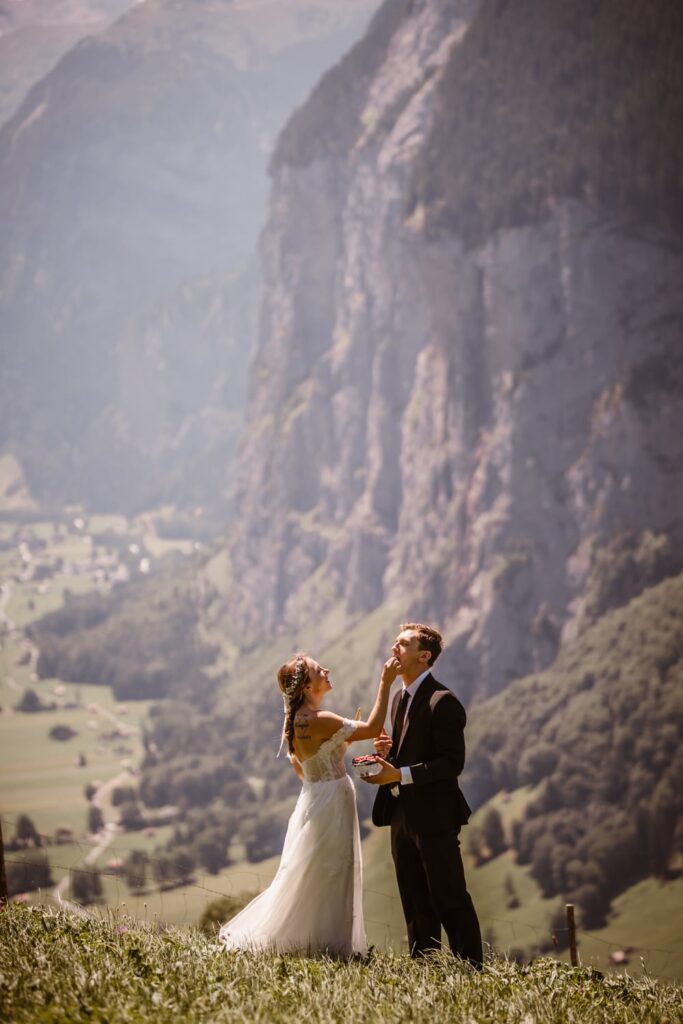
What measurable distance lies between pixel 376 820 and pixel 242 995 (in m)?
3.55

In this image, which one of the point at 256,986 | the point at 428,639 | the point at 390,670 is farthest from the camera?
the point at 390,670

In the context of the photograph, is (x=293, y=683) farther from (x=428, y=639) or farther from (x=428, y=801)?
(x=428, y=801)

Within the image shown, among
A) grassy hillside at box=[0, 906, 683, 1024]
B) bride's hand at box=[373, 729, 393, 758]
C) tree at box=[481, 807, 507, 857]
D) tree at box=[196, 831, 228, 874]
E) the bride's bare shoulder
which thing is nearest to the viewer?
grassy hillside at box=[0, 906, 683, 1024]

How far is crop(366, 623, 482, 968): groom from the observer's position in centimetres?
1503

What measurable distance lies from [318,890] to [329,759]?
1693mm

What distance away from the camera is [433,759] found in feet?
49.5

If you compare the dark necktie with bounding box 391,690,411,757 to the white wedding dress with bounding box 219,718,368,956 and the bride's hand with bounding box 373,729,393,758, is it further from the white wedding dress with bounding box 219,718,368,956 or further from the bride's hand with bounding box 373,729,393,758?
the white wedding dress with bounding box 219,718,368,956

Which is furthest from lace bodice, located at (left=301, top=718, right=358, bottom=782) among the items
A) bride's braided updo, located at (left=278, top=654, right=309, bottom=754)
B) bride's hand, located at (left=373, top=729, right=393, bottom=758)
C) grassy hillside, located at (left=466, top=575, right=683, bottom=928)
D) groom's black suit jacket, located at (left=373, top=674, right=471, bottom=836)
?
grassy hillside, located at (left=466, top=575, right=683, bottom=928)

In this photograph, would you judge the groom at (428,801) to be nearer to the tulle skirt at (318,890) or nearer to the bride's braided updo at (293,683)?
the tulle skirt at (318,890)

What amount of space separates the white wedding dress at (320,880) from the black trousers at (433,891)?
2.15 feet

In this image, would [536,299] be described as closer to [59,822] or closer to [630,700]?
[630,700]

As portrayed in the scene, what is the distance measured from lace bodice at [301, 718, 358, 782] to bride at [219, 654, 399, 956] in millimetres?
13

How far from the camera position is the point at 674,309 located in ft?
585

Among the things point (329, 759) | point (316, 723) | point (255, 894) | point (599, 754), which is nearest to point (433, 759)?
point (329, 759)
